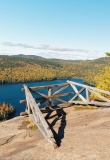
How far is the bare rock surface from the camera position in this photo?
995 cm

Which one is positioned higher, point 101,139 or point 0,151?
point 101,139

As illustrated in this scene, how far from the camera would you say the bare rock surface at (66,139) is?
392 inches

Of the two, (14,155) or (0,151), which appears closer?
(14,155)

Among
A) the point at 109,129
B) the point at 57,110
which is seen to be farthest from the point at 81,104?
the point at 109,129

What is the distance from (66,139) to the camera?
11.8 meters

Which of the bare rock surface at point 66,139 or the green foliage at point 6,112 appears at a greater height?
the bare rock surface at point 66,139

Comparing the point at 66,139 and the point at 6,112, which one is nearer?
the point at 66,139

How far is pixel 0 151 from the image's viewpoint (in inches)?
454

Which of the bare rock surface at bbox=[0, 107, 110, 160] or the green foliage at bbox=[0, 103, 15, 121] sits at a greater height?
the bare rock surface at bbox=[0, 107, 110, 160]

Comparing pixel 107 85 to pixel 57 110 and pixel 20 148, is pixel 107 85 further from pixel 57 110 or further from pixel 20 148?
pixel 20 148

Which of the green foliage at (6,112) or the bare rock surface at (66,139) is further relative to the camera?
the green foliage at (6,112)

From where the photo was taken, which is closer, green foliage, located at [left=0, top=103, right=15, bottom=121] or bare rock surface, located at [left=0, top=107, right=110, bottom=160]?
bare rock surface, located at [left=0, top=107, right=110, bottom=160]

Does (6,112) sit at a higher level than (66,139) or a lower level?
lower

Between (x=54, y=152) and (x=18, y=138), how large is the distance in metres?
3.74
